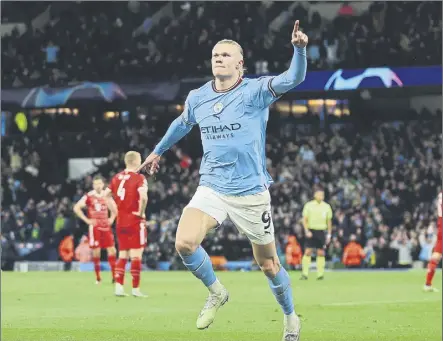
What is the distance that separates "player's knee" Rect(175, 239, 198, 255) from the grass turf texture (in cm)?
164

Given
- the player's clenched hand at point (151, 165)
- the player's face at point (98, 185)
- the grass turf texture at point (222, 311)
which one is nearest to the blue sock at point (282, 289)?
the grass turf texture at point (222, 311)

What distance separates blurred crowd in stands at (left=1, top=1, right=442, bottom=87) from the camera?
39375mm

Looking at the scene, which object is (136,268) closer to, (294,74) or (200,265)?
(200,265)

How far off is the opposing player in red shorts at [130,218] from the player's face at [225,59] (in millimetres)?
9001

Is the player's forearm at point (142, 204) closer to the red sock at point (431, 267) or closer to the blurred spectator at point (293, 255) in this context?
the red sock at point (431, 267)

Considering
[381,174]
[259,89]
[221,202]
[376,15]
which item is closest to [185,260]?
[221,202]

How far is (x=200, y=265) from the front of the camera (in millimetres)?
10648

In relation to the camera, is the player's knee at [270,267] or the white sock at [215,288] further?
the white sock at [215,288]

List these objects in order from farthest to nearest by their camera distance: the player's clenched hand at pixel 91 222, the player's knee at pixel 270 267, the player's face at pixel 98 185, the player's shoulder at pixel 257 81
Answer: the player's face at pixel 98 185 → the player's clenched hand at pixel 91 222 → the player's knee at pixel 270 267 → the player's shoulder at pixel 257 81

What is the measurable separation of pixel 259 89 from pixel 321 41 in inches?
1200

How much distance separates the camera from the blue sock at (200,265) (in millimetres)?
10570

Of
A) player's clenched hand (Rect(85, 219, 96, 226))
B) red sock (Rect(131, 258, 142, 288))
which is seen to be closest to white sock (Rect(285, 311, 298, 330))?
red sock (Rect(131, 258, 142, 288))

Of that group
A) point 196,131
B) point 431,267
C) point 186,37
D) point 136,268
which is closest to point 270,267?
point 136,268

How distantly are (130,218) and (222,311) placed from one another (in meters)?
4.14
